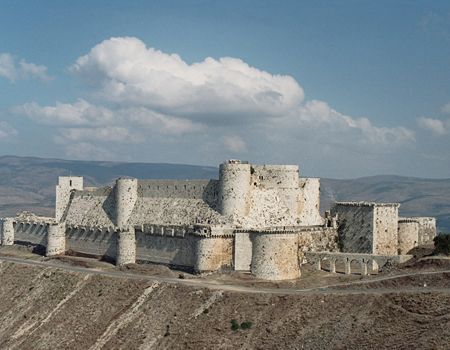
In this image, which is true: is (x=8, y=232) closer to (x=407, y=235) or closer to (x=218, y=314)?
(x=218, y=314)

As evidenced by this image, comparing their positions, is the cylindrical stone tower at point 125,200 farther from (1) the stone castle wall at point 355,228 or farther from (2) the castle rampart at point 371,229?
(2) the castle rampart at point 371,229

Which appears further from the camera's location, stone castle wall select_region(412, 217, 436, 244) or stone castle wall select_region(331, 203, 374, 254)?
stone castle wall select_region(412, 217, 436, 244)

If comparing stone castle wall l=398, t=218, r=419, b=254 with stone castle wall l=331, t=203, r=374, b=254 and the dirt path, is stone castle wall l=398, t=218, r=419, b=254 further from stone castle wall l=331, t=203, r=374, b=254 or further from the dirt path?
the dirt path

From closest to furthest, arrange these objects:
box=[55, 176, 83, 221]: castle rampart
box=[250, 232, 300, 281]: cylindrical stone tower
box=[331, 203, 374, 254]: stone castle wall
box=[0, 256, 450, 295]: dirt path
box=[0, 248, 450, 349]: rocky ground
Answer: box=[0, 248, 450, 349]: rocky ground, box=[0, 256, 450, 295]: dirt path, box=[250, 232, 300, 281]: cylindrical stone tower, box=[331, 203, 374, 254]: stone castle wall, box=[55, 176, 83, 221]: castle rampart

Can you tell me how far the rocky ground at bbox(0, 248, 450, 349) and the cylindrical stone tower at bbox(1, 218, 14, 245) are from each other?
36.8 meters

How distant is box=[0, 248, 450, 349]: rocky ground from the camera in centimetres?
5956

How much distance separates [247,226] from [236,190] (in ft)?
17.9

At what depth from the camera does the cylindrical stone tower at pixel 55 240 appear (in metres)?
113

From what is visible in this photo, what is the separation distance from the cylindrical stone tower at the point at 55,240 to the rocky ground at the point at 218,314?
59.8 feet

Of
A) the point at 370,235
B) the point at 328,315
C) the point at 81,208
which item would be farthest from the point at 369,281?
the point at 81,208

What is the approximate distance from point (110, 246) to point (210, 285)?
3144cm

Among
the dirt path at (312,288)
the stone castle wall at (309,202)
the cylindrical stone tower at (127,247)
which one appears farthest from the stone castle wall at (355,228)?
the cylindrical stone tower at (127,247)

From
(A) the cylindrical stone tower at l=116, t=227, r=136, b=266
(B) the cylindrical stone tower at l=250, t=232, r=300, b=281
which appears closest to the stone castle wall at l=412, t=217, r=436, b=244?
(B) the cylindrical stone tower at l=250, t=232, r=300, b=281

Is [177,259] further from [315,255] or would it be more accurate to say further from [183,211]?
[315,255]
